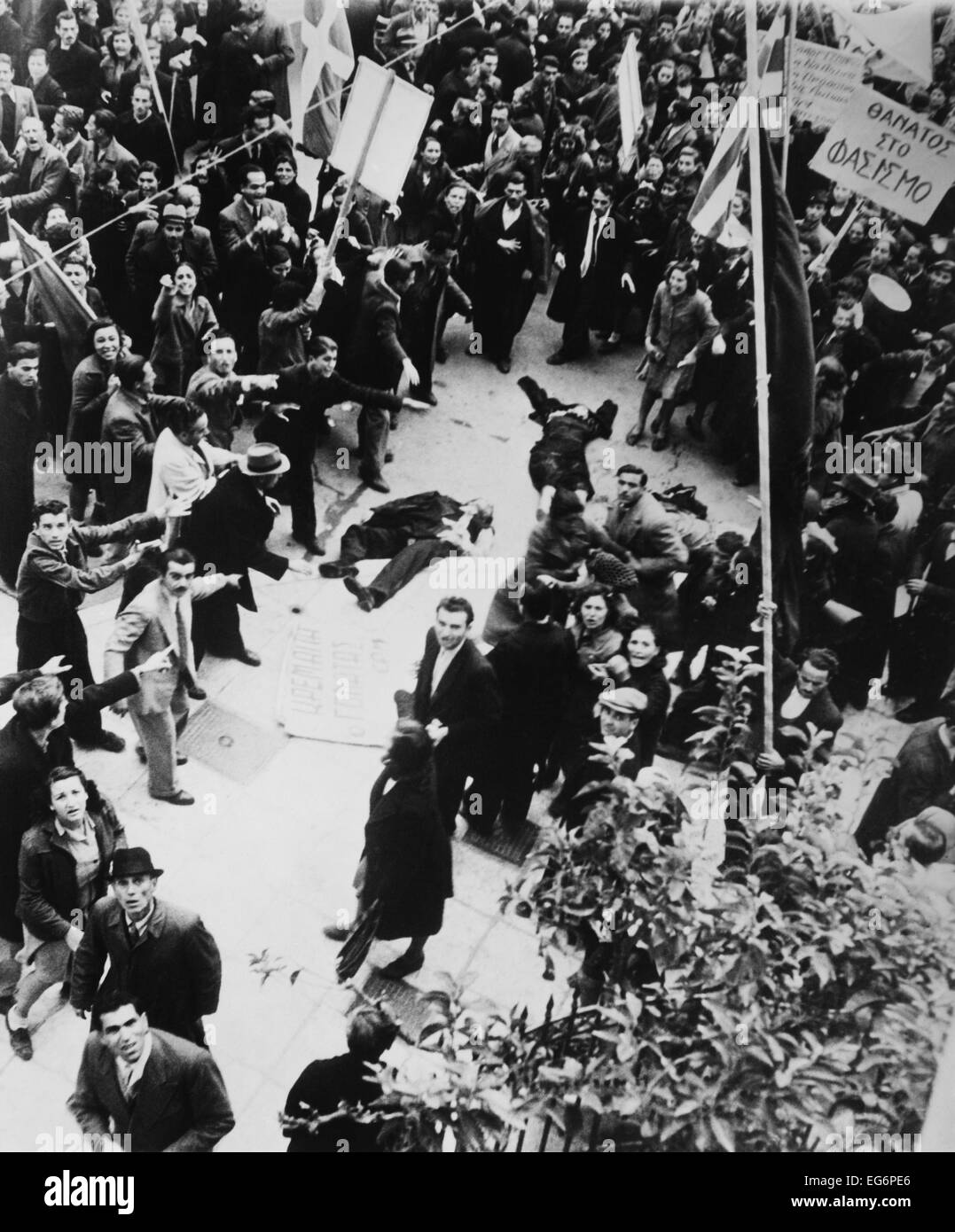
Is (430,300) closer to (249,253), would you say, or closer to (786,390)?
(249,253)

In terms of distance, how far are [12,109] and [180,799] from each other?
347 centimetres

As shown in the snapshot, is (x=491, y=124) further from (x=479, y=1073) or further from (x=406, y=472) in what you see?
(x=479, y=1073)

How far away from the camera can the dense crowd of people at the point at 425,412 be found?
616cm

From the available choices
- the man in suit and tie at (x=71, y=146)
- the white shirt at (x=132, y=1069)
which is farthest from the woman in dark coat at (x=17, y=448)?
the white shirt at (x=132, y=1069)

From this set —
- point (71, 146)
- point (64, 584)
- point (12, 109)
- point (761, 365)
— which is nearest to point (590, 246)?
point (761, 365)

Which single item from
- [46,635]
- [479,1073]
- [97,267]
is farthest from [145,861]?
[97,267]

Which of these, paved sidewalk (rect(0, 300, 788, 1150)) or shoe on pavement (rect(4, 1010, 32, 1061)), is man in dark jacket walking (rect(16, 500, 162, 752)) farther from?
shoe on pavement (rect(4, 1010, 32, 1061))

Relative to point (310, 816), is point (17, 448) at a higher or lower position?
higher

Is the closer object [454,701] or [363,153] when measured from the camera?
[363,153]

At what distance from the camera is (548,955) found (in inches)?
235

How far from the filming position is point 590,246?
6.46 m

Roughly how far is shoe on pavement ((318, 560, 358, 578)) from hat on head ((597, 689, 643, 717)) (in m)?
1.35

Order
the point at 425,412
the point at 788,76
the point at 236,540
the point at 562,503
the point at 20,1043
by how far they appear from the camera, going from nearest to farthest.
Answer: the point at 788,76, the point at 20,1043, the point at 562,503, the point at 236,540, the point at 425,412
